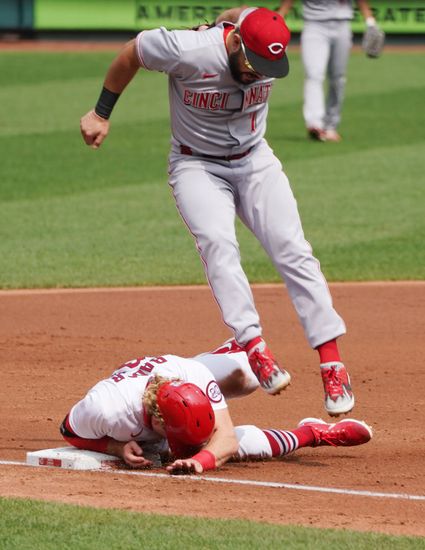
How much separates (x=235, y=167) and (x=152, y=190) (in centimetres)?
740

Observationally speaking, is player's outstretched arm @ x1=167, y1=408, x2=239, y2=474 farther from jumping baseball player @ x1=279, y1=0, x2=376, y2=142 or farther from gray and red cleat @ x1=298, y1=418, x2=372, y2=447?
jumping baseball player @ x1=279, y1=0, x2=376, y2=142

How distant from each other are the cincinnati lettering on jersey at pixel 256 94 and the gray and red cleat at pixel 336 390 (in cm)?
128

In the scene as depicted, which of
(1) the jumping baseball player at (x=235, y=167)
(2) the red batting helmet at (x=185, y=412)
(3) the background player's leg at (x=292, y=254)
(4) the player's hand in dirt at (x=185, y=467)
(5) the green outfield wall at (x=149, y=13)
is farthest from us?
(5) the green outfield wall at (x=149, y=13)

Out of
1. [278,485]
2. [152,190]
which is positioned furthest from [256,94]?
[152,190]

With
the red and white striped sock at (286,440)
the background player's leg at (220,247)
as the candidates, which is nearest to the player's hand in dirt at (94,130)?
the background player's leg at (220,247)

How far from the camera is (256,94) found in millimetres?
6465

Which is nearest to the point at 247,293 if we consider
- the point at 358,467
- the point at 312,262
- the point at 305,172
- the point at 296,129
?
the point at 312,262

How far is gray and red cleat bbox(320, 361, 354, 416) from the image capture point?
6184mm

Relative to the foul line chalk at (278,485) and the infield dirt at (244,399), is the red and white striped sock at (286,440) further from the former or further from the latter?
the foul line chalk at (278,485)

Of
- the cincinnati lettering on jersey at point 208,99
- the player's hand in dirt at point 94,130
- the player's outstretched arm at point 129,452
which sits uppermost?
the cincinnati lettering on jersey at point 208,99

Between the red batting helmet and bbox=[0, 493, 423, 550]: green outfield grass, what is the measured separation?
2.26 feet

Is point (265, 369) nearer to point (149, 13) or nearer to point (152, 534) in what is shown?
point (152, 534)

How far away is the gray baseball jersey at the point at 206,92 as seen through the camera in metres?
6.27

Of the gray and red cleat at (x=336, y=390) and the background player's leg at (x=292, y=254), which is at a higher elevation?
the background player's leg at (x=292, y=254)
